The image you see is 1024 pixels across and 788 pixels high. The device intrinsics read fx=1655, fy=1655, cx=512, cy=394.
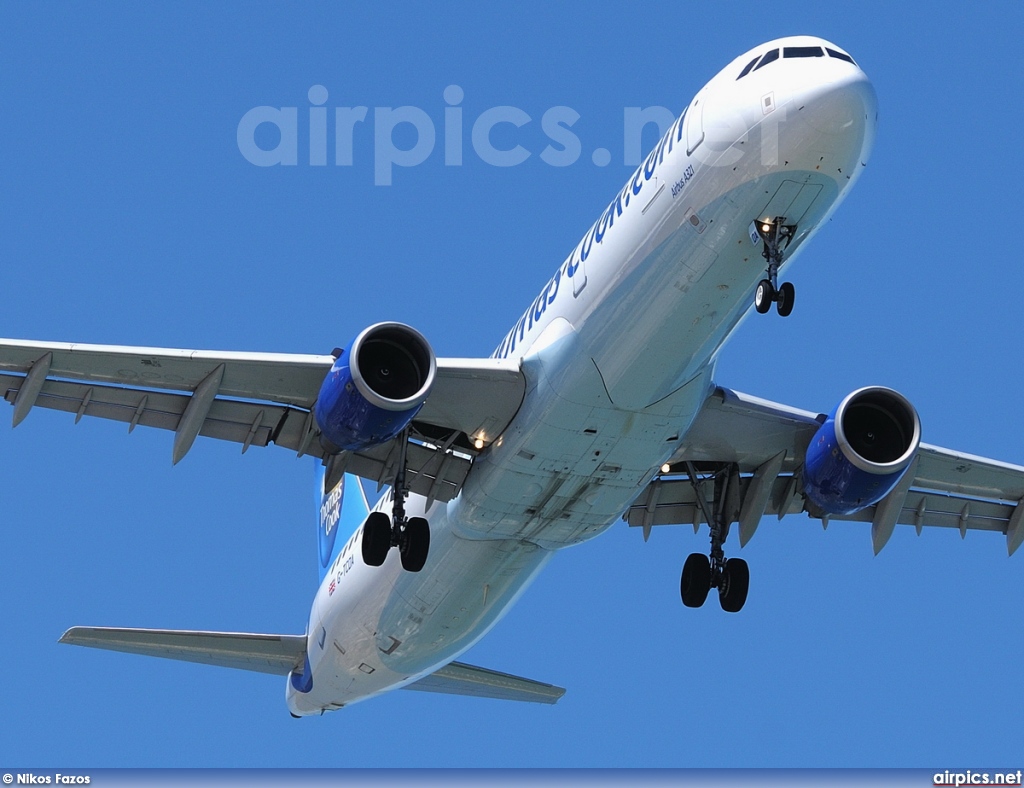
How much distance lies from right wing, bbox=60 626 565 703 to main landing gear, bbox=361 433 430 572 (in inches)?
277

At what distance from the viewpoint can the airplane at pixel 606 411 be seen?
21.3 metres

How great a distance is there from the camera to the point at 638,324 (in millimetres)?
22406

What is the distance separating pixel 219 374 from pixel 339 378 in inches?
89.5

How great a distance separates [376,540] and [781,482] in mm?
7167

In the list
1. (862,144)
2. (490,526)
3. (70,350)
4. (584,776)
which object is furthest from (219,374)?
(584,776)

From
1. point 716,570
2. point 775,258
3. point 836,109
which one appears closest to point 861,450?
point 716,570

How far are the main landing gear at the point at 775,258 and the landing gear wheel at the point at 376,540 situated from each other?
24.7ft

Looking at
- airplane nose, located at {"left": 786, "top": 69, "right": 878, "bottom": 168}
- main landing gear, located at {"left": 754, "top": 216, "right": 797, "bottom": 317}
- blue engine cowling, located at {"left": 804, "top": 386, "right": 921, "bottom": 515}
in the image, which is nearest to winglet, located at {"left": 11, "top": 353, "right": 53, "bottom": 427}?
main landing gear, located at {"left": 754, "top": 216, "right": 797, "bottom": 317}

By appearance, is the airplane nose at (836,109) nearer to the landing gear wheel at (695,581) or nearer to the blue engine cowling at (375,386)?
the blue engine cowling at (375,386)

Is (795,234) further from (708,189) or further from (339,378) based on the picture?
(339,378)

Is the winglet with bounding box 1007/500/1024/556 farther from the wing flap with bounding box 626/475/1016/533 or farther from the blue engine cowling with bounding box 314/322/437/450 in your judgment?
the blue engine cowling with bounding box 314/322/437/450

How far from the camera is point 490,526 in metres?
25.8

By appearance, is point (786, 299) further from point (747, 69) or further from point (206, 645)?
point (206, 645)

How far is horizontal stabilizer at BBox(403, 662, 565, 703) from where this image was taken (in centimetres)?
3331
